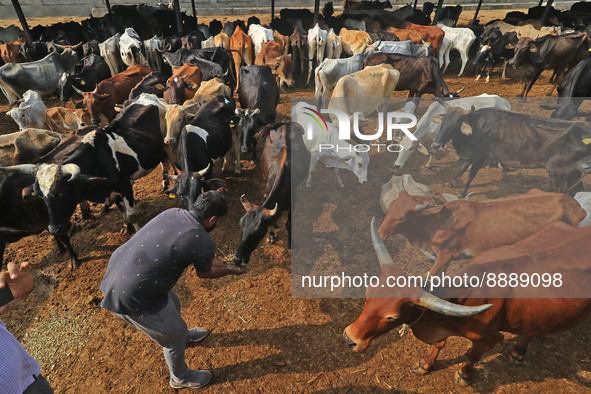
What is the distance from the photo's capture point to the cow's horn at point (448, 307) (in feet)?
8.67

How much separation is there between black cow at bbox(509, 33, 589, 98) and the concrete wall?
22.2 metres

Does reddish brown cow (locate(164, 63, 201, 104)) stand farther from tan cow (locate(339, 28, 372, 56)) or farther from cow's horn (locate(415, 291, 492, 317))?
tan cow (locate(339, 28, 372, 56))

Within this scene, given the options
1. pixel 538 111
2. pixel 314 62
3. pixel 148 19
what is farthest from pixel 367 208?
pixel 148 19

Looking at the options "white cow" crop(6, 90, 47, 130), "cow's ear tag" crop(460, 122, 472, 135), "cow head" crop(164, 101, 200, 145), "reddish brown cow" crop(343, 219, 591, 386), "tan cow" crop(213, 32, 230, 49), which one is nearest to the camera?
"reddish brown cow" crop(343, 219, 591, 386)

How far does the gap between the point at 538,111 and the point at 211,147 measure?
455 inches

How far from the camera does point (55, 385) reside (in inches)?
154

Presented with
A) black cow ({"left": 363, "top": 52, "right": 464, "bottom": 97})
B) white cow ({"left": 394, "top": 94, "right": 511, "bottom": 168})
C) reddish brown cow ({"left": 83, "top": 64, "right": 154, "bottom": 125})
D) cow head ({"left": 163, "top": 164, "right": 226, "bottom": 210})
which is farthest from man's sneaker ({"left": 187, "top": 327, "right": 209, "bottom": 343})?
black cow ({"left": 363, "top": 52, "right": 464, "bottom": 97})

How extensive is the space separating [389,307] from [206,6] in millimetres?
33383

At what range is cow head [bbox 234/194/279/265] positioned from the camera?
4723 millimetres

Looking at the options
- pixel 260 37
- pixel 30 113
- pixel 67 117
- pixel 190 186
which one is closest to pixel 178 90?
pixel 67 117

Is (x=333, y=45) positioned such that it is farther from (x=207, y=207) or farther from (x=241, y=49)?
(x=207, y=207)

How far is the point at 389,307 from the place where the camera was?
2.97 meters

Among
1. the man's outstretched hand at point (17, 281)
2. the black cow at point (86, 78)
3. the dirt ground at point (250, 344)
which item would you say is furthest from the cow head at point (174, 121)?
the black cow at point (86, 78)

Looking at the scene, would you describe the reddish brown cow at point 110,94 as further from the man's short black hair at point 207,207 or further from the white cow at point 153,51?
the man's short black hair at point 207,207
